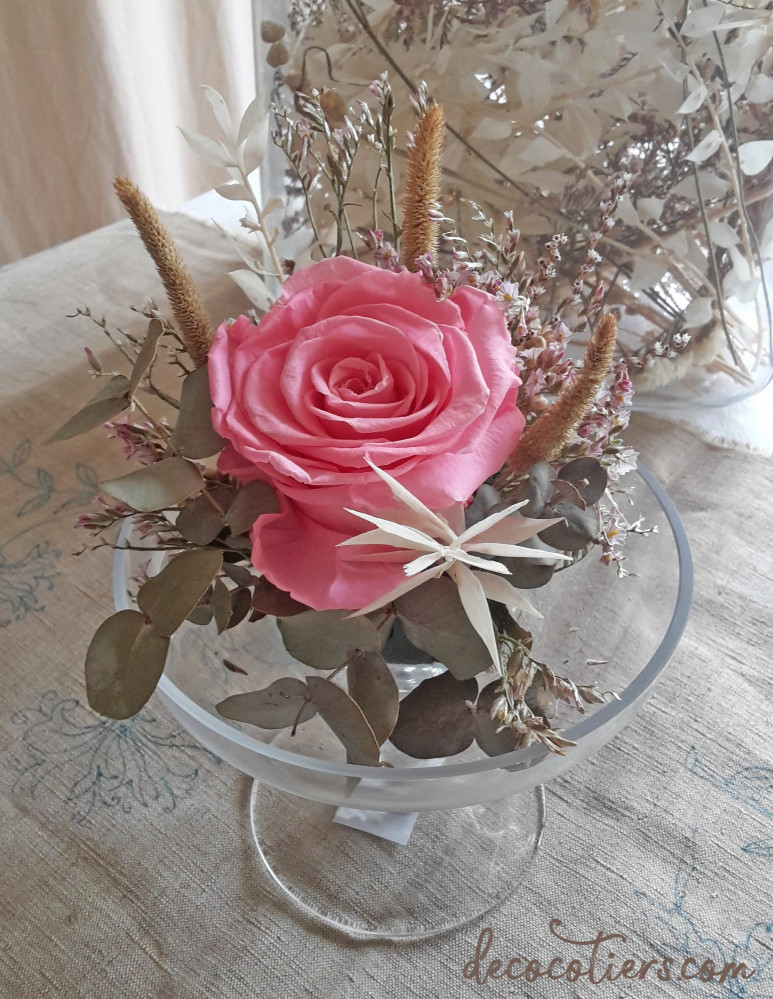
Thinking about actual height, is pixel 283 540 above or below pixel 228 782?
above

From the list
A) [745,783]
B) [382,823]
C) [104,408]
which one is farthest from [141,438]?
[745,783]

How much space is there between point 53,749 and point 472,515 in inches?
11.3

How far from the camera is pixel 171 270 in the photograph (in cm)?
27

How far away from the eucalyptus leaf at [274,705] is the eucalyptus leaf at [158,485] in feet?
0.25

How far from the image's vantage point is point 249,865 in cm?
39

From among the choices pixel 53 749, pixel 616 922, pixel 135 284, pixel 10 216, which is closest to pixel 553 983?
pixel 616 922

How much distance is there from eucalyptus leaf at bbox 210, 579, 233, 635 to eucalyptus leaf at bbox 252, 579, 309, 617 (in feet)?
0.04

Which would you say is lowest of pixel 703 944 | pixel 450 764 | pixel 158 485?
pixel 703 944

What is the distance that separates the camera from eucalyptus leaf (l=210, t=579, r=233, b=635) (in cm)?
29

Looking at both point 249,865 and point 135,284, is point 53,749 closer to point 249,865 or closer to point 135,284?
point 249,865

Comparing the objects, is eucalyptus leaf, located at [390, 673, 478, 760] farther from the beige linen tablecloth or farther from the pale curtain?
the pale curtain

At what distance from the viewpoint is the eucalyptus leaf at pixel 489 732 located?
0.28 metres

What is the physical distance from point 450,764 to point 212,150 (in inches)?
9.5

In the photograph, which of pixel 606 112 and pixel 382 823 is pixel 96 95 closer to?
pixel 606 112
